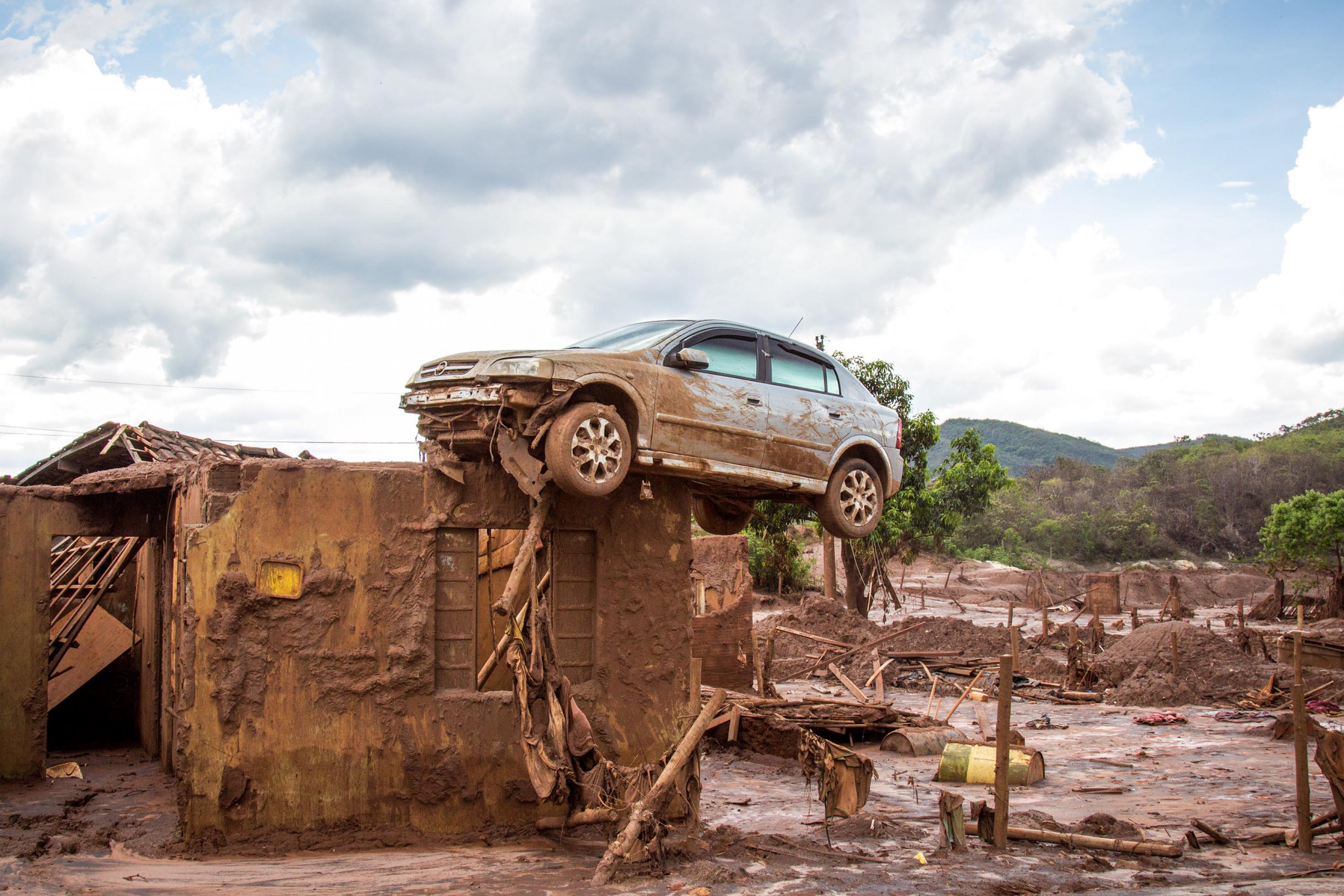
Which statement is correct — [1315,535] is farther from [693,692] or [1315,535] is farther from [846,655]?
[693,692]

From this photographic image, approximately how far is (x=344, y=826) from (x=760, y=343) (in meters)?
5.61

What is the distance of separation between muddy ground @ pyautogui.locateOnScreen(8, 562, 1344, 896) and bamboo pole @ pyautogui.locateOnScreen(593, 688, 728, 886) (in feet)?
0.46

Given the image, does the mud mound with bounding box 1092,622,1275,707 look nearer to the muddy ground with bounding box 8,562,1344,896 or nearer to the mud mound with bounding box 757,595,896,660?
the muddy ground with bounding box 8,562,1344,896

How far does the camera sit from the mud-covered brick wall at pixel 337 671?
28.0 ft

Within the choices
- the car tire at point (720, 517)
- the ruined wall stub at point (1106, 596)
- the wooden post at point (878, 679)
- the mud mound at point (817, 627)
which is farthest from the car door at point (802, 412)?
the ruined wall stub at point (1106, 596)

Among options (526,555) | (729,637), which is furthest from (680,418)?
(729,637)

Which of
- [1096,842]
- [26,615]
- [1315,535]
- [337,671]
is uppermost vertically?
[1315,535]

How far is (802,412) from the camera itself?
988 centimetres

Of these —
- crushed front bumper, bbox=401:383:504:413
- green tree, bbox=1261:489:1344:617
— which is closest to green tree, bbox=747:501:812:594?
green tree, bbox=1261:489:1344:617

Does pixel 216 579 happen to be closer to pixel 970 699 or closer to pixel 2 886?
pixel 2 886

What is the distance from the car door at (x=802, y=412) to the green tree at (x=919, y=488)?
14.2m

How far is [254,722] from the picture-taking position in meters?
8.63

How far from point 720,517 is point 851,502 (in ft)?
6.45

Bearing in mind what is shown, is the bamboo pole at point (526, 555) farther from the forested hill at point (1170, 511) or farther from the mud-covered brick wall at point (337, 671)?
the forested hill at point (1170, 511)
